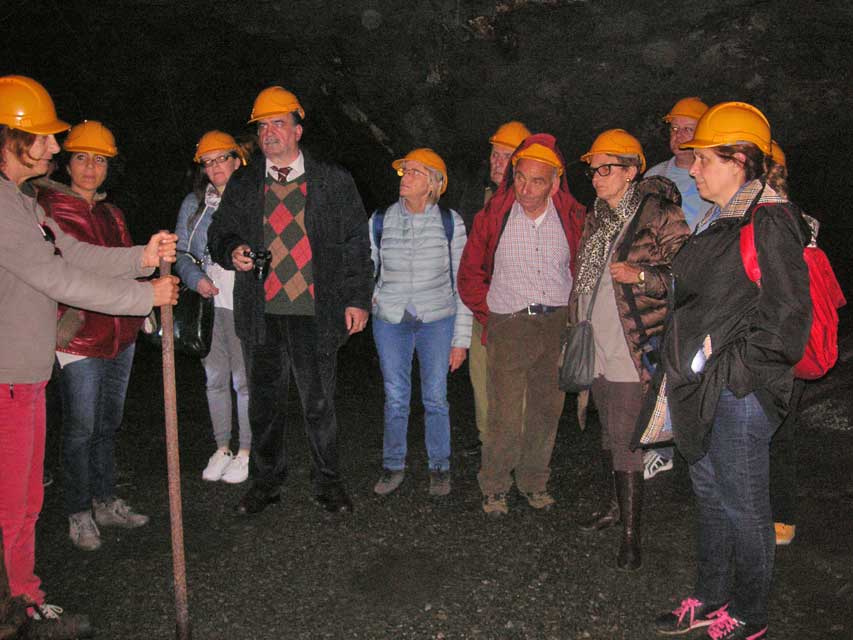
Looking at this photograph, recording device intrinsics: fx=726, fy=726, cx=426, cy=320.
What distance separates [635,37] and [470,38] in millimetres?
1808

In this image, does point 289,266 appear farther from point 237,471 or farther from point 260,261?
point 237,471

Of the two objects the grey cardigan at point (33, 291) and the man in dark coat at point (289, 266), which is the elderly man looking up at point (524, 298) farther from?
the grey cardigan at point (33, 291)

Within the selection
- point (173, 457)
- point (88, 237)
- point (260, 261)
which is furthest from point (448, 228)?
point (173, 457)

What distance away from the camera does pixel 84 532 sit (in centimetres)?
397

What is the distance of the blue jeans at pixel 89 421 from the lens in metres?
3.88

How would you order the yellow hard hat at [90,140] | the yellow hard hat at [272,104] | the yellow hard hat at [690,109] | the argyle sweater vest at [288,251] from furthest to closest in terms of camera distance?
the yellow hard hat at [690,109] → the argyle sweater vest at [288,251] → the yellow hard hat at [272,104] → the yellow hard hat at [90,140]

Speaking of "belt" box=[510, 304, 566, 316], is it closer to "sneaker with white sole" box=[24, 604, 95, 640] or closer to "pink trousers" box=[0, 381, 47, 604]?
"pink trousers" box=[0, 381, 47, 604]

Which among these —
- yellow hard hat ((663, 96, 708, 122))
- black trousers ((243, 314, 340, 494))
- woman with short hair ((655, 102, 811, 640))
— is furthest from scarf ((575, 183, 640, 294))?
black trousers ((243, 314, 340, 494))

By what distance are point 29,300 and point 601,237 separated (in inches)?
108

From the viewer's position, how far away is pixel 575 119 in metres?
8.98

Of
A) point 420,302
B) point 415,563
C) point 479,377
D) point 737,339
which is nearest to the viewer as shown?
point 737,339

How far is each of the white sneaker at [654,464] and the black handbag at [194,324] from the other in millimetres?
3078

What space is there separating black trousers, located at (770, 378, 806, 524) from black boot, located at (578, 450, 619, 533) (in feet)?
2.77

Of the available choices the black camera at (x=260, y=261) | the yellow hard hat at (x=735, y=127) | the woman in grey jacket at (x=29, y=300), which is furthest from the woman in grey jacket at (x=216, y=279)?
the yellow hard hat at (x=735, y=127)
